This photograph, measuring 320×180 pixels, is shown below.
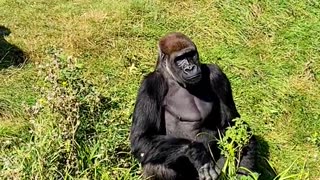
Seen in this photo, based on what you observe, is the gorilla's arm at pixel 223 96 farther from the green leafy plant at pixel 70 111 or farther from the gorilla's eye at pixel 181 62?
the green leafy plant at pixel 70 111

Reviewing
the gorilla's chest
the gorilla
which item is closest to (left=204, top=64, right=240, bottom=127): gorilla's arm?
the gorilla

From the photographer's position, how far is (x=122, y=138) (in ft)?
16.0

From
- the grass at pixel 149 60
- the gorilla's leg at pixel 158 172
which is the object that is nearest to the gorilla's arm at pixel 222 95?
the gorilla's leg at pixel 158 172

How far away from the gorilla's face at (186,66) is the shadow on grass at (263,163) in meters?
0.95

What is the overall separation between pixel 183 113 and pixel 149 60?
1.84 metres

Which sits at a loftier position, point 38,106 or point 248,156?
point 38,106

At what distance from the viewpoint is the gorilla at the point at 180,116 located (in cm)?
448

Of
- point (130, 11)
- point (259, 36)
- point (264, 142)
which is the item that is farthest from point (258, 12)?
point (264, 142)

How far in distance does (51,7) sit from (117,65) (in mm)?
1408

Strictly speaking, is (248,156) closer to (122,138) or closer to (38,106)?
(122,138)

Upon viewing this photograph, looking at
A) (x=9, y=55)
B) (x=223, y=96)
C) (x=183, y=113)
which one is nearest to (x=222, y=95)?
(x=223, y=96)

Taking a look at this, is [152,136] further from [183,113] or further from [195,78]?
[195,78]

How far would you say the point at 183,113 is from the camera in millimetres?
4676

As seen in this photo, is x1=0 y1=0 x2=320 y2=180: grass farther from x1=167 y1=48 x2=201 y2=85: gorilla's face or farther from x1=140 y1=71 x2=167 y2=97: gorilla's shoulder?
x1=167 y1=48 x2=201 y2=85: gorilla's face
